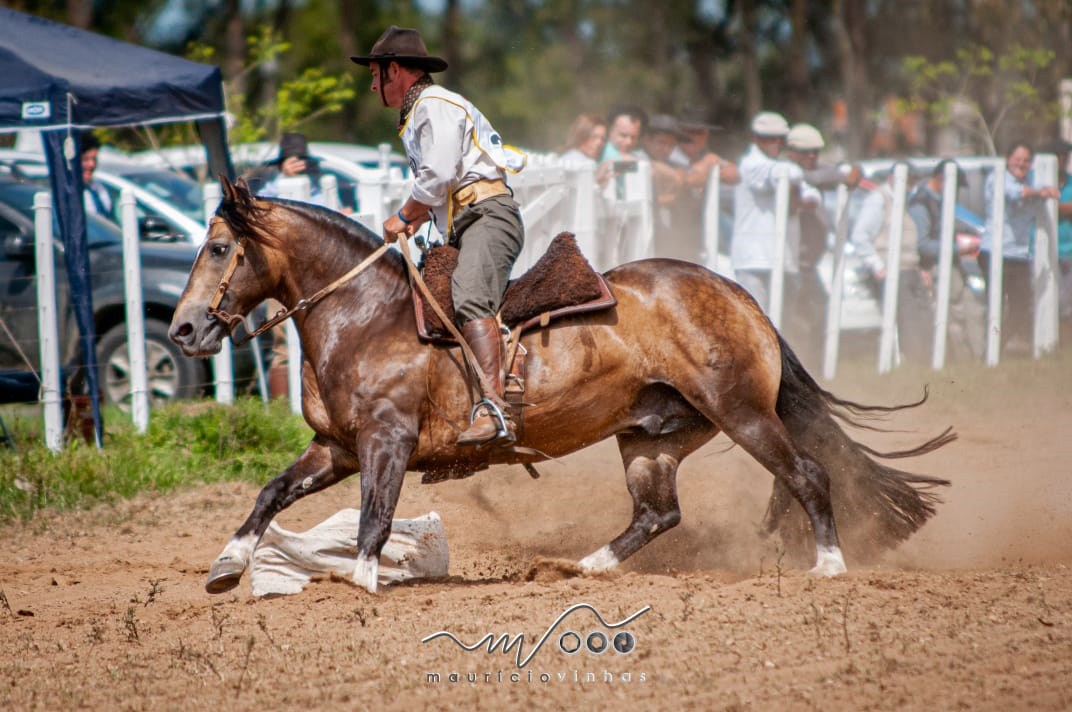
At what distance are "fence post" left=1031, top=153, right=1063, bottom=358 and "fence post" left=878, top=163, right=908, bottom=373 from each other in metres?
1.66

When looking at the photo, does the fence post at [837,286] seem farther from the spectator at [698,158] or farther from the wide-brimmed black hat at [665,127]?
the wide-brimmed black hat at [665,127]

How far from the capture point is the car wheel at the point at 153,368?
424 inches

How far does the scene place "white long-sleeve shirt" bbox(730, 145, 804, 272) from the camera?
465 inches

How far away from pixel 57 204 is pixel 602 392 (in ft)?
17.5

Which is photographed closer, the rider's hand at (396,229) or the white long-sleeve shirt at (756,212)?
the rider's hand at (396,229)

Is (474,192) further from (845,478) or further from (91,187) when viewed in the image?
(91,187)

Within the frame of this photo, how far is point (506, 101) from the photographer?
33.5 metres

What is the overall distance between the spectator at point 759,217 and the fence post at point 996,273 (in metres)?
2.25

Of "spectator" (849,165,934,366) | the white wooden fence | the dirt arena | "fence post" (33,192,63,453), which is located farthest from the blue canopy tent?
"spectator" (849,165,934,366)

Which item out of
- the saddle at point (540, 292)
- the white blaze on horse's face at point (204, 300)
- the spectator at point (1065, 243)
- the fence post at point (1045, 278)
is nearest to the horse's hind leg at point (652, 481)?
the saddle at point (540, 292)

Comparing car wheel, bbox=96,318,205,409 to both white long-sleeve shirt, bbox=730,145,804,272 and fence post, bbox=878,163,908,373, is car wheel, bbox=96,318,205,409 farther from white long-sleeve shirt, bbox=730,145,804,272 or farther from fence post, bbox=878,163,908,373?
fence post, bbox=878,163,908,373

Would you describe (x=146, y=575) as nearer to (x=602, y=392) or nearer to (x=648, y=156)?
(x=602, y=392)

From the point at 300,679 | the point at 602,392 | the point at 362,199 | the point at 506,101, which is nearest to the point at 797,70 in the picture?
the point at 506,101

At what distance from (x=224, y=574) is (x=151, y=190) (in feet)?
28.6
